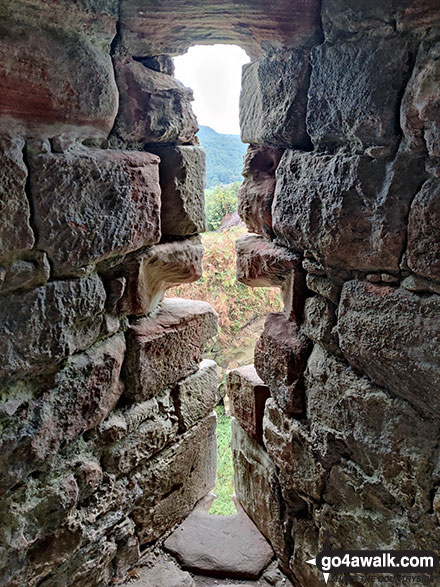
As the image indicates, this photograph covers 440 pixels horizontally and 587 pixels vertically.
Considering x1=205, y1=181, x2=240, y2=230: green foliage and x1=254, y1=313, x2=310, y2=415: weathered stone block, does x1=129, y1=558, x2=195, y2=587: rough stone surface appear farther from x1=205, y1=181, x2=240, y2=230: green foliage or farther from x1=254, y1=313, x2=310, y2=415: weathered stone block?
x1=205, y1=181, x2=240, y2=230: green foliage

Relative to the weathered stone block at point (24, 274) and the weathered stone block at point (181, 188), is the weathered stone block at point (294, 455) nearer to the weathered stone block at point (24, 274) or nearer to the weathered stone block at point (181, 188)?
the weathered stone block at point (181, 188)

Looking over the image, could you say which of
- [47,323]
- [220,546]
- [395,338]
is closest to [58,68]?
[47,323]

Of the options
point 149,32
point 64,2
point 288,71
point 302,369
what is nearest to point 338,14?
point 288,71

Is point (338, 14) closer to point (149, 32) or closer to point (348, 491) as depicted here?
point (149, 32)

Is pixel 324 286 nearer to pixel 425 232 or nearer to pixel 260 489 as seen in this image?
pixel 425 232

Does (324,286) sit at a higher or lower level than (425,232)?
lower

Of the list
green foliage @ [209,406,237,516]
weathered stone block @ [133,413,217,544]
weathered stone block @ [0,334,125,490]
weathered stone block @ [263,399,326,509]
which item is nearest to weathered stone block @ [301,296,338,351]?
weathered stone block @ [263,399,326,509]

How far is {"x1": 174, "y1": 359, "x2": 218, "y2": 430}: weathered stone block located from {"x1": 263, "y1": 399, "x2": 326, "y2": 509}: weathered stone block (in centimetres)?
25

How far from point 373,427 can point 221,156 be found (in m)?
4.74

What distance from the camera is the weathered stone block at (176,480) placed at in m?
1.38

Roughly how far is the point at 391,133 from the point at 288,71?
0.36 m

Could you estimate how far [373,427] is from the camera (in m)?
1.02

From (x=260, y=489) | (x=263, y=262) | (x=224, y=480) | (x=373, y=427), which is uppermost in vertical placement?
(x=263, y=262)

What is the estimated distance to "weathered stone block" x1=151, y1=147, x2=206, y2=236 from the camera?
132 cm
